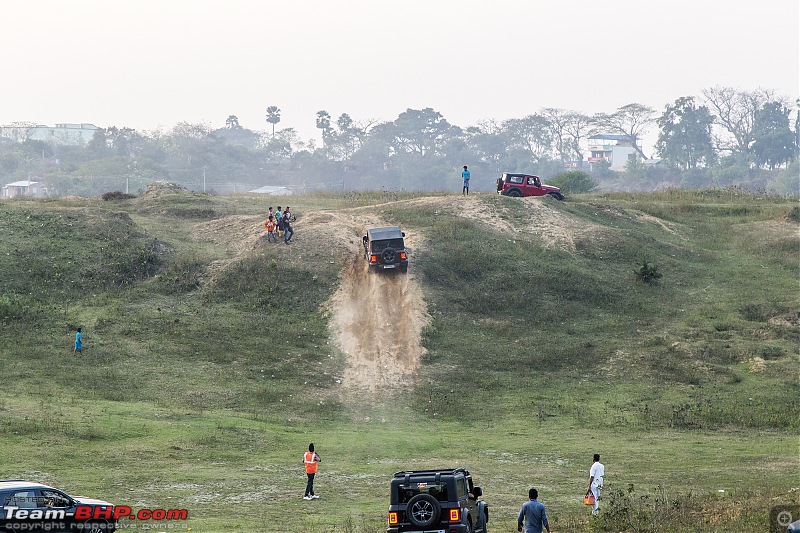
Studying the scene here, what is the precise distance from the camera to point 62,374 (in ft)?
117

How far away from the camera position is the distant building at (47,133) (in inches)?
6319

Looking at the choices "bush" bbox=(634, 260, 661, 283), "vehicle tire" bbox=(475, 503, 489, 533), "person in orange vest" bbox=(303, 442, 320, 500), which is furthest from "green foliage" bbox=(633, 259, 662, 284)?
"vehicle tire" bbox=(475, 503, 489, 533)

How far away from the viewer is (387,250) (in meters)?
45.4

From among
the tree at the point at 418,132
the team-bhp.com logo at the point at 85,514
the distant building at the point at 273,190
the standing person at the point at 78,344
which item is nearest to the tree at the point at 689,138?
the tree at the point at 418,132

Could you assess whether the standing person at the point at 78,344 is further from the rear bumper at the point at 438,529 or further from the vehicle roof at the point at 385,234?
the rear bumper at the point at 438,529

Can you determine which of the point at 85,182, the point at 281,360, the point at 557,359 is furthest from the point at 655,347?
the point at 85,182

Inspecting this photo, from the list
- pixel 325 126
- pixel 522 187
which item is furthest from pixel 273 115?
pixel 522 187

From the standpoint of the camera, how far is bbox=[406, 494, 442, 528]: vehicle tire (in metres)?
17.1

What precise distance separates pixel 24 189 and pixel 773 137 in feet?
332

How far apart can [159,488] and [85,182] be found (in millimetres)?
104374

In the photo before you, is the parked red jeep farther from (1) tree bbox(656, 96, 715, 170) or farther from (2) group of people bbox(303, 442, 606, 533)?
(1) tree bbox(656, 96, 715, 170)

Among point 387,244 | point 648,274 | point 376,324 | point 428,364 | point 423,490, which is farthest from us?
point 648,274

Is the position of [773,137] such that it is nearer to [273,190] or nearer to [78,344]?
[273,190]

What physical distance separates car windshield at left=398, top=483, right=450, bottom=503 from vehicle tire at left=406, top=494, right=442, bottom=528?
7.5 inches
